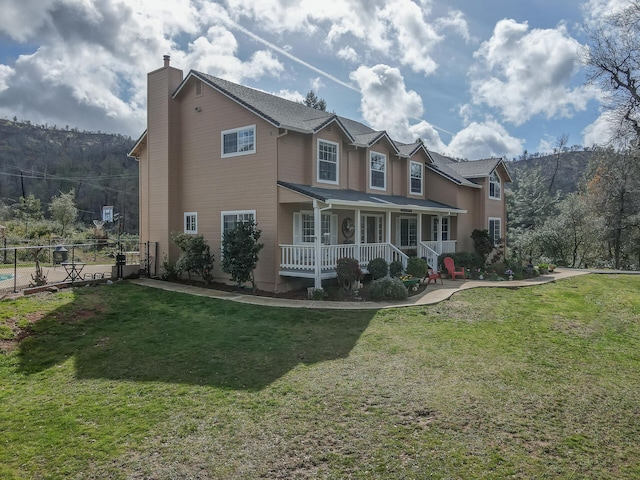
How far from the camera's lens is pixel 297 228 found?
15.2 m

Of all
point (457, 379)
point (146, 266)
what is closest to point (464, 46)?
point (457, 379)

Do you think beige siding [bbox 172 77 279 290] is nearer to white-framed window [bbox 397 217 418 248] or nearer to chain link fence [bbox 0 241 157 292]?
chain link fence [bbox 0 241 157 292]

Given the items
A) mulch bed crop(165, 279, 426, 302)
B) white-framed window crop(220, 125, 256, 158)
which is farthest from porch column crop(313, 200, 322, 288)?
white-framed window crop(220, 125, 256, 158)

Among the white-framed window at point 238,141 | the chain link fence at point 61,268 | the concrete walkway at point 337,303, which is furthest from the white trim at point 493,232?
the chain link fence at point 61,268

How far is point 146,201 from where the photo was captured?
62.7ft

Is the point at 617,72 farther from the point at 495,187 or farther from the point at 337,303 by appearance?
the point at 337,303

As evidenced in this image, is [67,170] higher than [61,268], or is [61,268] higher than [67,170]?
[67,170]

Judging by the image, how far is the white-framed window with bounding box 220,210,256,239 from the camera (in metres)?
15.0

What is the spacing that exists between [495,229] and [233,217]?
17.5m

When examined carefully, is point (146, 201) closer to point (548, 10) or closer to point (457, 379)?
point (457, 379)

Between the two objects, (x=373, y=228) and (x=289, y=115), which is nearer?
(x=289, y=115)

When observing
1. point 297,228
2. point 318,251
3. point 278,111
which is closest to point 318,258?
point 318,251

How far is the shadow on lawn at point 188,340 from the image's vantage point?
23.1ft

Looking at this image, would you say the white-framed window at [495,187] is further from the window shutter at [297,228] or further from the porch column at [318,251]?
the porch column at [318,251]
